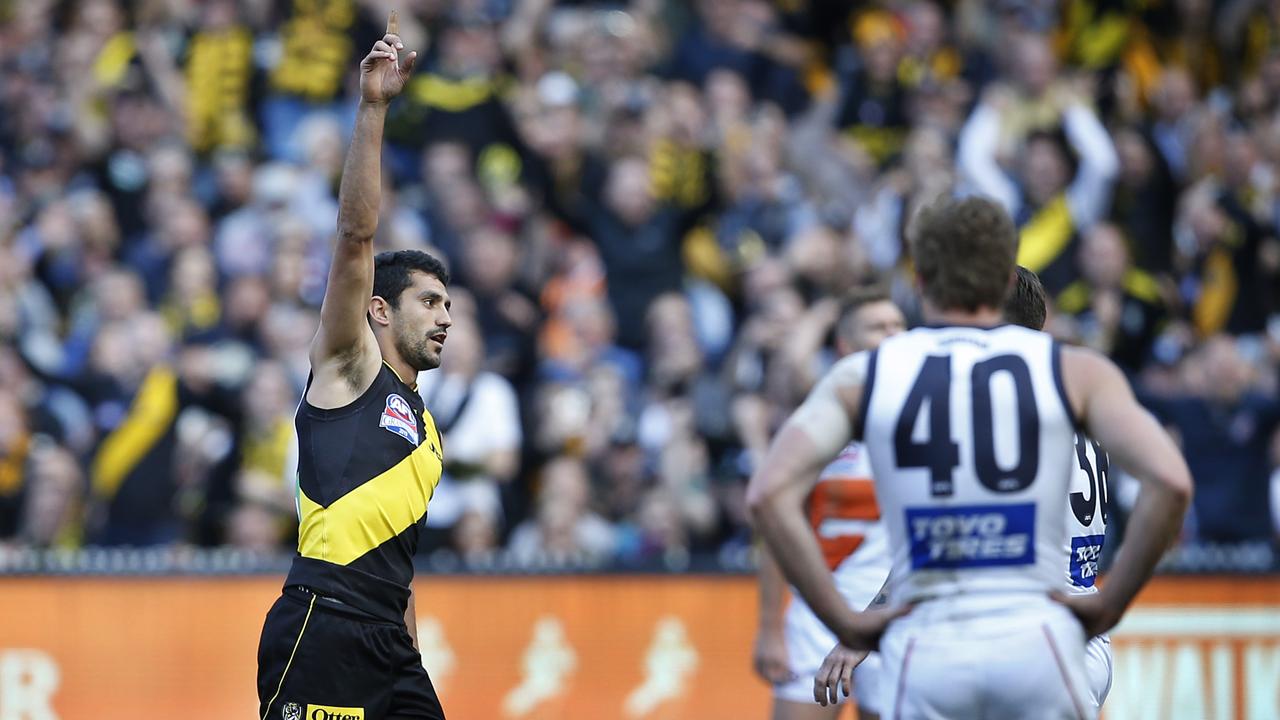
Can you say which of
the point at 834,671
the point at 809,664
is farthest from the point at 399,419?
the point at 809,664

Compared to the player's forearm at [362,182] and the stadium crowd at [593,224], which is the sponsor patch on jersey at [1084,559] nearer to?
the player's forearm at [362,182]

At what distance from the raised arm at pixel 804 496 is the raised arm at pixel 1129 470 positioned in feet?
1.97

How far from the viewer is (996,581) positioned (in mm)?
4715

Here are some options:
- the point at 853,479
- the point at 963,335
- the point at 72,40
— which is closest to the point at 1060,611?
the point at 963,335

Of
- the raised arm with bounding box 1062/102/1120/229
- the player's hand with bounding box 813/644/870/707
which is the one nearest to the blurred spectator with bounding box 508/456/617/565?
the raised arm with bounding box 1062/102/1120/229

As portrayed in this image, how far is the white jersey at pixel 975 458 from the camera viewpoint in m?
4.69

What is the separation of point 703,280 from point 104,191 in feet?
17.1

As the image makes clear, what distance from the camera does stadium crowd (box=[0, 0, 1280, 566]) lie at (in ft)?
38.1

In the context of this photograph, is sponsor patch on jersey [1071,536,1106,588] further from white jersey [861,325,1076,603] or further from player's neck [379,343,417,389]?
player's neck [379,343,417,389]

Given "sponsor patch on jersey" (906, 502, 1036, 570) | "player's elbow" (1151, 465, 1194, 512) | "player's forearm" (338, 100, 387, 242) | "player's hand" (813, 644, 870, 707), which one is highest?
"player's forearm" (338, 100, 387, 242)

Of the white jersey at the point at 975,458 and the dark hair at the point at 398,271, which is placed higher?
the dark hair at the point at 398,271

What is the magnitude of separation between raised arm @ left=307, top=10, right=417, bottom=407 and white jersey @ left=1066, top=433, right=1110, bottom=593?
258cm

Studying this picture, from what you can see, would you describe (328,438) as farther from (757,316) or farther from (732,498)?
(757,316)

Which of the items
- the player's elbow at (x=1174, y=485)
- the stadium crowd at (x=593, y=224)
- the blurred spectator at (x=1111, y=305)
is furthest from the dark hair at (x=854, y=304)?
the blurred spectator at (x=1111, y=305)
